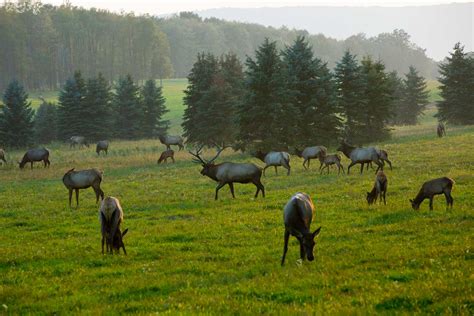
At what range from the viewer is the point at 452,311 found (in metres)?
8.73

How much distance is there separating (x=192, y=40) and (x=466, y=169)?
168m

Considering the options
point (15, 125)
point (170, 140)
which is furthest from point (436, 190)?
point (15, 125)

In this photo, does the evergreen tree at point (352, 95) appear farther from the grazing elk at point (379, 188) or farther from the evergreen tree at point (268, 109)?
the grazing elk at point (379, 188)

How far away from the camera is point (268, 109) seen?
45469 mm

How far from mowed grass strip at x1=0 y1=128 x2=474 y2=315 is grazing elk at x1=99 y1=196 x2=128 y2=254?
36 cm

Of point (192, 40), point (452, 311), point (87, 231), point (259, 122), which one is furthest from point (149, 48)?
point (452, 311)

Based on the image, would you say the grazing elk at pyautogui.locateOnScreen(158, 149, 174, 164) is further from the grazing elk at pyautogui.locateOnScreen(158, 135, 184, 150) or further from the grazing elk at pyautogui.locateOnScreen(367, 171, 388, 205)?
the grazing elk at pyautogui.locateOnScreen(367, 171, 388, 205)

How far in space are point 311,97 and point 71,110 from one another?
35236 millimetres

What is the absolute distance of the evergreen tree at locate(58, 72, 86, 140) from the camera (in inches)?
2702

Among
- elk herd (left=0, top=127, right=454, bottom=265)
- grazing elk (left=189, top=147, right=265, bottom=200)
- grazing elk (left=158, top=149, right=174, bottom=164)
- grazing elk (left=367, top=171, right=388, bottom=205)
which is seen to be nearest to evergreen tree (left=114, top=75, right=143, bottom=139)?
elk herd (left=0, top=127, right=454, bottom=265)

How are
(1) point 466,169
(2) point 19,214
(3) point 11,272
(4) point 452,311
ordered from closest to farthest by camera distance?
(4) point 452,311, (3) point 11,272, (2) point 19,214, (1) point 466,169

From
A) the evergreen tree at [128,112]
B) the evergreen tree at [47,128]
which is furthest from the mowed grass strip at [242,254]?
the evergreen tree at [47,128]

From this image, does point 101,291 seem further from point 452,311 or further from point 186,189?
point 186,189

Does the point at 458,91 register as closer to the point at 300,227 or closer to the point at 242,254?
the point at 242,254
